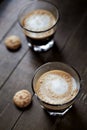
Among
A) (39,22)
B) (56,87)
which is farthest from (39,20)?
(56,87)

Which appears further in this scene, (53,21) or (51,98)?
(53,21)

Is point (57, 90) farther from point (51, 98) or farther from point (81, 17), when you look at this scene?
point (81, 17)

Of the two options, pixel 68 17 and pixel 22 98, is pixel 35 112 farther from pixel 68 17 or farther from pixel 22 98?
pixel 68 17

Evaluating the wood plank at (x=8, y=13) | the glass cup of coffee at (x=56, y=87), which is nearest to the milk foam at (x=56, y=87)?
the glass cup of coffee at (x=56, y=87)

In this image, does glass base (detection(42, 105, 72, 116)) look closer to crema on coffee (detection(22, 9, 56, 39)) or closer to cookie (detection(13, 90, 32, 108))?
cookie (detection(13, 90, 32, 108))

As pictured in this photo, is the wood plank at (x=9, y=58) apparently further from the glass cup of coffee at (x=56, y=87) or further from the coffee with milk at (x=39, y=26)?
the glass cup of coffee at (x=56, y=87)

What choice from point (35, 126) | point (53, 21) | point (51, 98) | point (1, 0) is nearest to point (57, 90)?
point (51, 98)
